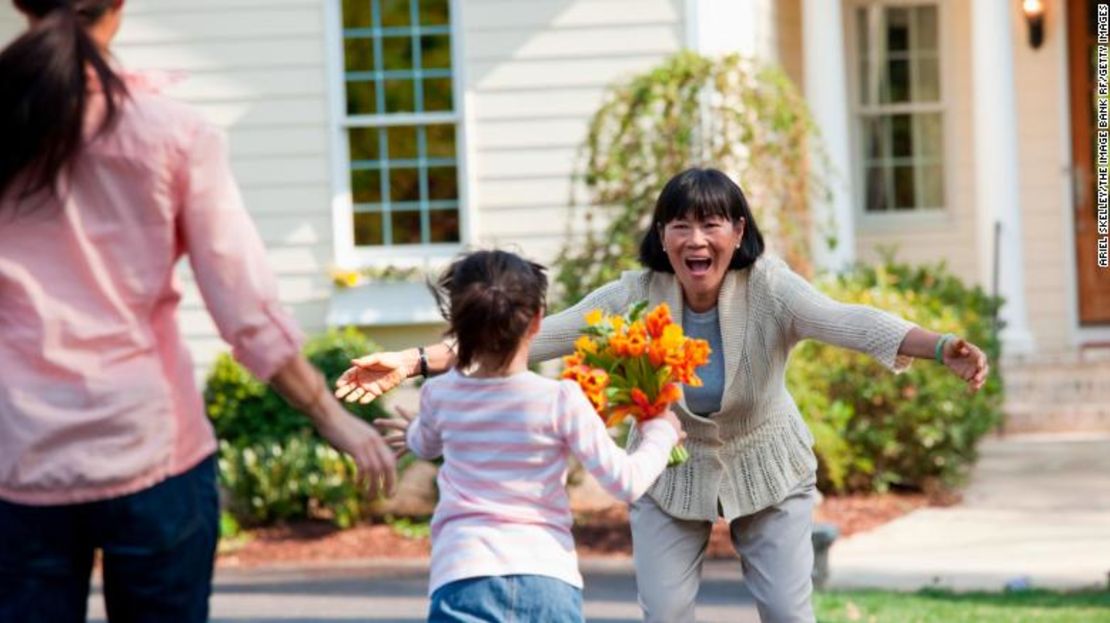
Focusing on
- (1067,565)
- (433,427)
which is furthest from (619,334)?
(1067,565)

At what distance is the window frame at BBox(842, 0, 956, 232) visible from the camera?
1866 cm

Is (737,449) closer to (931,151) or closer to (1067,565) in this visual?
(1067,565)

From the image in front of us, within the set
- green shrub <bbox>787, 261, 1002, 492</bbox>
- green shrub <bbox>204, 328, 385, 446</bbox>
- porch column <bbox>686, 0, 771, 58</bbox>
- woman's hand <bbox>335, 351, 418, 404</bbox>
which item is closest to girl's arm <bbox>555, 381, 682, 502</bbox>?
woman's hand <bbox>335, 351, 418, 404</bbox>

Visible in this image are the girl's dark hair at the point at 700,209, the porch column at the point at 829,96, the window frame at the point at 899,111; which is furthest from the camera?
the window frame at the point at 899,111

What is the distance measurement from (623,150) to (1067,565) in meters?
3.88

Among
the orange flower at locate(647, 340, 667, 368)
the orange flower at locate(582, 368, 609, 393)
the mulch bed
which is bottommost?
the mulch bed

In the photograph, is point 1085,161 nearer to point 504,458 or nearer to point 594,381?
point 594,381

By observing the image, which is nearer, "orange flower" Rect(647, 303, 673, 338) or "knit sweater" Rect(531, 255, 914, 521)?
"orange flower" Rect(647, 303, 673, 338)

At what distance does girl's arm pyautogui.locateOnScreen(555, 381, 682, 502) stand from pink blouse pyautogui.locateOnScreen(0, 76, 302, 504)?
1.08m

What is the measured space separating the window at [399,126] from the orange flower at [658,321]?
32.6ft

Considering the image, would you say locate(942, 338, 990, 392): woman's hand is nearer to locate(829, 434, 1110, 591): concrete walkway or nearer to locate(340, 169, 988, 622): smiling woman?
locate(340, 169, 988, 622): smiling woman

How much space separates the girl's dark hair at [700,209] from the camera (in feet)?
20.5

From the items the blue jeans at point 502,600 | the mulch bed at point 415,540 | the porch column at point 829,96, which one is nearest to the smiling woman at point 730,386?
the blue jeans at point 502,600

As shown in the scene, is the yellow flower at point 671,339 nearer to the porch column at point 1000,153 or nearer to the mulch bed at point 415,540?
the mulch bed at point 415,540
